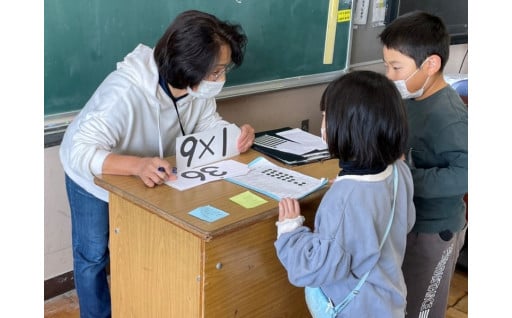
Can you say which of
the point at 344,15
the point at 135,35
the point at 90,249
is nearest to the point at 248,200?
the point at 90,249

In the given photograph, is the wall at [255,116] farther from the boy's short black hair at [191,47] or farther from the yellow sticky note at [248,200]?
the yellow sticky note at [248,200]

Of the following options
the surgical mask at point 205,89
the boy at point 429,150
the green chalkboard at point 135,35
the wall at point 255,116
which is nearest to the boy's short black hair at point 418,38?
the boy at point 429,150

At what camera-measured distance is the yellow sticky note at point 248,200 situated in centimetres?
157

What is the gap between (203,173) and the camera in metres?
1.77

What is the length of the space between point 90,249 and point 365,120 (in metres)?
1.10

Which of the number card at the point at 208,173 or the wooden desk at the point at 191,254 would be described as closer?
the wooden desk at the point at 191,254

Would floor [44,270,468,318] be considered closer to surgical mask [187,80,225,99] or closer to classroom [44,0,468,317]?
classroom [44,0,468,317]

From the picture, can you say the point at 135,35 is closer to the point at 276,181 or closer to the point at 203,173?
the point at 203,173

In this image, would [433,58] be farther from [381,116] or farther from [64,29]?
[64,29]

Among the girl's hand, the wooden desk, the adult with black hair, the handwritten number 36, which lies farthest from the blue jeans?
the girl's hand

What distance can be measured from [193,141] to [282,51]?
1300mm

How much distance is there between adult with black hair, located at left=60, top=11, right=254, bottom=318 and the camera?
1714mm

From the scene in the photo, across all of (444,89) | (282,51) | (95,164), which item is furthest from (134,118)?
(282,51)

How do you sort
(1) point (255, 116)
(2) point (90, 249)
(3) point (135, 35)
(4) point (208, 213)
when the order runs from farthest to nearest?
(1) point (255, 116), (3) point (135, 35), (2) point (90, 249), (4) point (208, 213)
